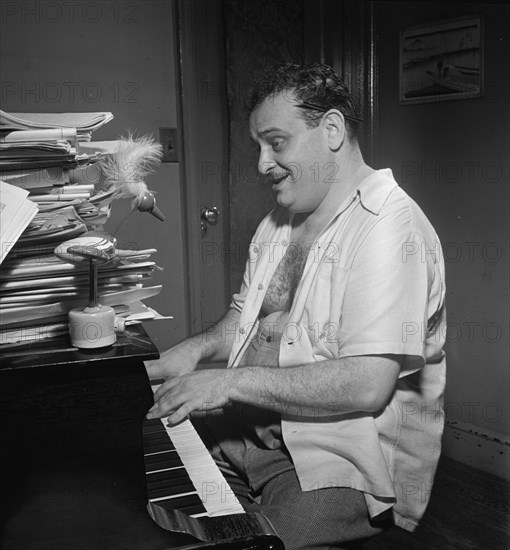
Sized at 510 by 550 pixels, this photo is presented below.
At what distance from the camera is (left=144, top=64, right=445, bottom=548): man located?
4.53 ft

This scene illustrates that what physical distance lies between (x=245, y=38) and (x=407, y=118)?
0.90 meters

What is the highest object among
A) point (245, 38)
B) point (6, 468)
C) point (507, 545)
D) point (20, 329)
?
point (245, 38)

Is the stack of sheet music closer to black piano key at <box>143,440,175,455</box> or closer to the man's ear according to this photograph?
black piano key at <box>143,440,175,455</box>

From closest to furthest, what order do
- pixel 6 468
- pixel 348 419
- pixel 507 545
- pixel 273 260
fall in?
pixel 6 468 → pixel 348 419 → pixel 273 260 → pixel 507 545

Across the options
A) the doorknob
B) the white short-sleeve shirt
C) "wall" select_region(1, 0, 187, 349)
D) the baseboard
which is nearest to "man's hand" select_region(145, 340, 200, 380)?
the white short-sleeve shirt

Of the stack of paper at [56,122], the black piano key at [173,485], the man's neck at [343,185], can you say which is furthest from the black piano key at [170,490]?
the man's neck at [343,185]

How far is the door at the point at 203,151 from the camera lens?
315 centimetres

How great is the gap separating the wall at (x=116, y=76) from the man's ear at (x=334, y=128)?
4.83 feet

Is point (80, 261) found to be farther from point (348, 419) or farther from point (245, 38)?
point (245, 38)

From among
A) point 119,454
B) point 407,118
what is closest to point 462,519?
point 407,118

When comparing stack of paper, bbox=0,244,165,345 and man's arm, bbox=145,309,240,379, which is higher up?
stack of paper, bbox=0,244,165,345

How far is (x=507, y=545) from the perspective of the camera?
2.43 m

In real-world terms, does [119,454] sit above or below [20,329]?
below

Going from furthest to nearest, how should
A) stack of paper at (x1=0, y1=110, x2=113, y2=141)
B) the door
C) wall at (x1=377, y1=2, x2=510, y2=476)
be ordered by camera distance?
the door < wall at (x1=377, y1=2, x2=510, y2=476) < stack of paper at (x1=0, y1=110, x2=113, y2=141)
